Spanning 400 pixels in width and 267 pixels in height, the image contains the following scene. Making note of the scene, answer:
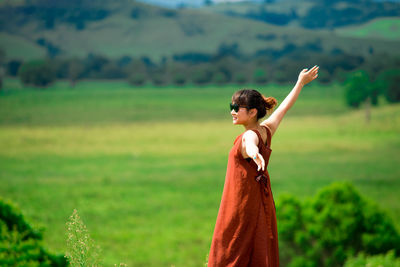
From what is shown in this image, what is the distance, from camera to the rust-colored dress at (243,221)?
137 inches

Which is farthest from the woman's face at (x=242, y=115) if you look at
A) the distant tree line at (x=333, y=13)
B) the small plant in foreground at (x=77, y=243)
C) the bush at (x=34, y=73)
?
the bush at (x=34, y=73)

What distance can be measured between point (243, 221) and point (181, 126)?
4900 cm

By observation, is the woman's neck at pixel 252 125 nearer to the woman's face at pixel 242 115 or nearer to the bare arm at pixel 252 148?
the woman's face at pixel 242 115

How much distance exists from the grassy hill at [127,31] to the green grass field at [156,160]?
20907 millimetres

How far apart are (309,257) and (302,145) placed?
1213 inches

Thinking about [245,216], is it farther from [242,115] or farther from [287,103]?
[287,103]

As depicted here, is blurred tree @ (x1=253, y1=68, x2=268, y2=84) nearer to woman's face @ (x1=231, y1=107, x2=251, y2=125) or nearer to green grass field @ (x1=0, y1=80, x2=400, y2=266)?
green grass field @ (x1=0, y1=80, x2=400, y2=266)

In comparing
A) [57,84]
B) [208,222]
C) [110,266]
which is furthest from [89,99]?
[110,266]

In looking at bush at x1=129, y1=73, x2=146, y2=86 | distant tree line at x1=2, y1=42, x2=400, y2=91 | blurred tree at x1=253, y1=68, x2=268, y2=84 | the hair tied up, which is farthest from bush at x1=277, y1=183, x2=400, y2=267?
bush at x1=129, y1=73, x2=146, y2=86

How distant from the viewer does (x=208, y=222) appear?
2280 centimetres

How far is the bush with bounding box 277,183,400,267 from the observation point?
Answer: 10.8m

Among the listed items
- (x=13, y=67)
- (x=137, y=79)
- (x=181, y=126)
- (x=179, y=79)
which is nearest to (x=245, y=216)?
(x=181, y=126)

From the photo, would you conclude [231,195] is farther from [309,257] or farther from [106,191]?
[106,191]

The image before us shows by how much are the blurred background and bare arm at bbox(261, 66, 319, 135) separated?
3858 millimetres
